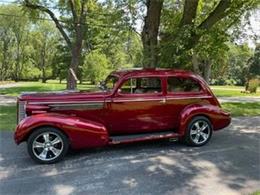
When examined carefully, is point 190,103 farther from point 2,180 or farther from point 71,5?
point 71,5

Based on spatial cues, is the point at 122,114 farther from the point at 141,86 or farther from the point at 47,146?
the point at 47,146

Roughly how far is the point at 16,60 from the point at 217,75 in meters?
33.2

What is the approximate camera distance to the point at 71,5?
21.6m

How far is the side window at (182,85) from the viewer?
7.55 m

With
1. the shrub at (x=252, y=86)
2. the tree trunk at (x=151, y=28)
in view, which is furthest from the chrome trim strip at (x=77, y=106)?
the shrub at (x=252, y=86)

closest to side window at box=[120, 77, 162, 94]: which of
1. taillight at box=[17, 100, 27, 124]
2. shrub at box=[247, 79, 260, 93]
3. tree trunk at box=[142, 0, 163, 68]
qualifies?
taillight at box=[17, 100, 27, 124]

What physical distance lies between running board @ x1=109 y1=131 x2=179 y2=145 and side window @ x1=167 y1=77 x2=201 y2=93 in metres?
0.89

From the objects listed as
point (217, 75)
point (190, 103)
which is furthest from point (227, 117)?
point (217, 75)

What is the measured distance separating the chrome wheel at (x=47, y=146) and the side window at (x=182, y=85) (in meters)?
2.50

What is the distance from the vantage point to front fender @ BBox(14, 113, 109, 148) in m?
6.16

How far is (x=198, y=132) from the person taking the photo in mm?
7559

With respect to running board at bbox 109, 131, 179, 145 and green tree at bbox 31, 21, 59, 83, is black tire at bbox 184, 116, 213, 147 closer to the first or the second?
running board at bbox 109, 131, 179, 145

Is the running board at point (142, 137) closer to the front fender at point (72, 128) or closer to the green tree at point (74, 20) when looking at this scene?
the front fender at point (72, 128)

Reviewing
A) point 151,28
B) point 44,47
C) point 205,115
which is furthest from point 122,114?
point 44,47
